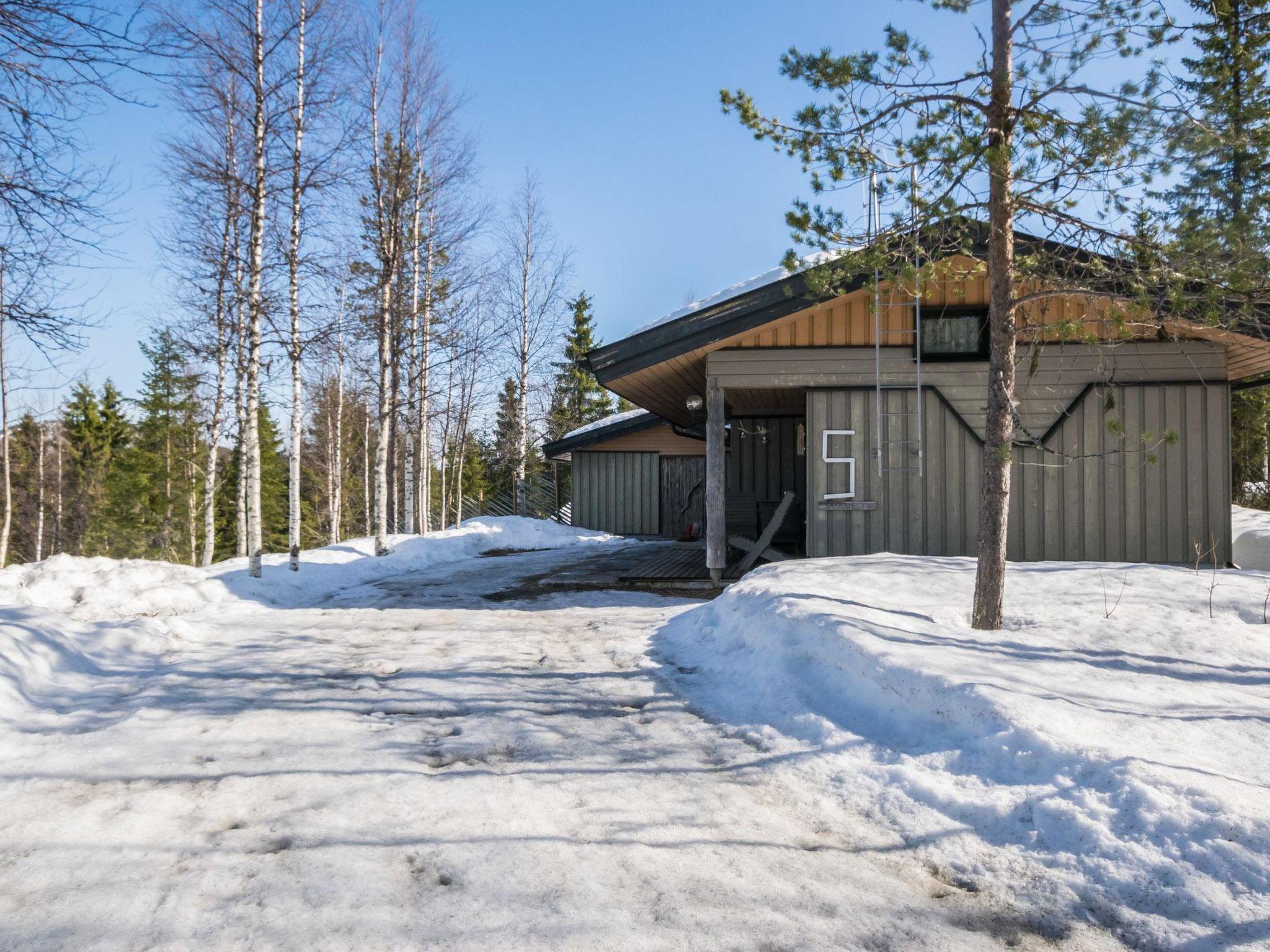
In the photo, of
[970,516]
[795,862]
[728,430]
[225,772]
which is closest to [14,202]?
[225,772]

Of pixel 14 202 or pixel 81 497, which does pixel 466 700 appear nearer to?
pixel 14 202

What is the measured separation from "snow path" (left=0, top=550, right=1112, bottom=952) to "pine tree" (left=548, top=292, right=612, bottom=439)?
28061 millimetres

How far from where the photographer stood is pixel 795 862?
8.56 feet

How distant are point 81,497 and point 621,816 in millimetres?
36878

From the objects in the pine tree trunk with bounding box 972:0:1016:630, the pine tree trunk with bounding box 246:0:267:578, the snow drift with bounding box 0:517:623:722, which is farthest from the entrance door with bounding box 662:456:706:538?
the pine tree trunk with bounding box 972:0:1016:630

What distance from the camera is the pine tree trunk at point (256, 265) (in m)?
10.2

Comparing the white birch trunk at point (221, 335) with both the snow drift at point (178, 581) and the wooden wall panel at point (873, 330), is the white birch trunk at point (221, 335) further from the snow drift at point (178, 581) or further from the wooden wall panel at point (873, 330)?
the wooden wall panel at point (873, 330)

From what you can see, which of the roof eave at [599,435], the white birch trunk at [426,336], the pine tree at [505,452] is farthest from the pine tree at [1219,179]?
the pine tree at [505,452]

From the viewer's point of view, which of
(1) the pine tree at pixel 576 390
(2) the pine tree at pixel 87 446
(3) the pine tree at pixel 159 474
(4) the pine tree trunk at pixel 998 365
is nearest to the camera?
(4) the pine tree trunk at pixel 998 365

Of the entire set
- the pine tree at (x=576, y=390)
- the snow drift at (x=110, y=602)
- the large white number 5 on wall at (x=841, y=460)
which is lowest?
the snow drift at (x=110, y=602)

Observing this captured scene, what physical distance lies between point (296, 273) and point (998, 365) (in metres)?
10.1

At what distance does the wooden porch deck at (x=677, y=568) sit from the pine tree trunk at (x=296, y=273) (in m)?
5.20

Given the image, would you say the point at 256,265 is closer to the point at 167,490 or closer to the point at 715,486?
the point at 715,486

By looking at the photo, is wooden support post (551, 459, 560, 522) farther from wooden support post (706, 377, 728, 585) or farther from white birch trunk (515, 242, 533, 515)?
wooden support post (706, 377, 728, 585)
